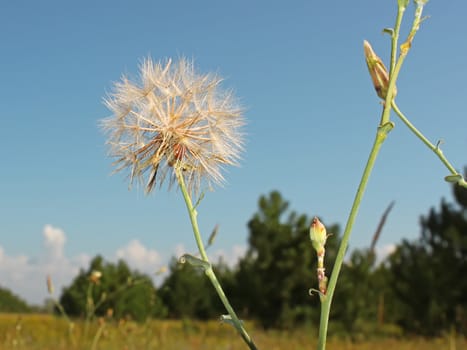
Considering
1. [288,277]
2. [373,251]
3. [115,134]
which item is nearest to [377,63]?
[115,134]

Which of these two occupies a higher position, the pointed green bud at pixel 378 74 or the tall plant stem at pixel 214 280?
the pointed green bud at pixel 378 74

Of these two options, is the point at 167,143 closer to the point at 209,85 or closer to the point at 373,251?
the point at 209,85

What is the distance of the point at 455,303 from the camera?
23141 millimetres

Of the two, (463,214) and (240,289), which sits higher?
(463,214)

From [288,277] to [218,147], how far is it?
2247 centimetres

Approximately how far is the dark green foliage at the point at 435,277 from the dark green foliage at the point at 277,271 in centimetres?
337

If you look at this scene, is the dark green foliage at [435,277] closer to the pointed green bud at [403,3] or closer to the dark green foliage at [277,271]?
the dark green foliage at [277,271]

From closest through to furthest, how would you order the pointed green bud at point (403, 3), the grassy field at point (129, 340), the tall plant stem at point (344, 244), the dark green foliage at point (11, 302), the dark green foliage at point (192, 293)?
the tall plant stem at point (344, 244) < the pointed green bud at point (403, 3) < the grassy field at point (129, 340) < the dark green foliage at point (192, 293) < the dark green foliage at point (11, 302)

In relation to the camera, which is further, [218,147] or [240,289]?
[240,289]

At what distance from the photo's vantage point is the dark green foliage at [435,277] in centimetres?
2283

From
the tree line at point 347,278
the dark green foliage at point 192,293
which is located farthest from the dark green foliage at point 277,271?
the dark green foliage at point 192,293

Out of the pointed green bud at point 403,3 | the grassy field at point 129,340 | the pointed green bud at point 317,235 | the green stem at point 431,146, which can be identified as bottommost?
the grassy field at point 129,340

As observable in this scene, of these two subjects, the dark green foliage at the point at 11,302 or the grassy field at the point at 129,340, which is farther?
Result: the dark green foliage at the point at 11,302

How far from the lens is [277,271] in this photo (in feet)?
79.8
